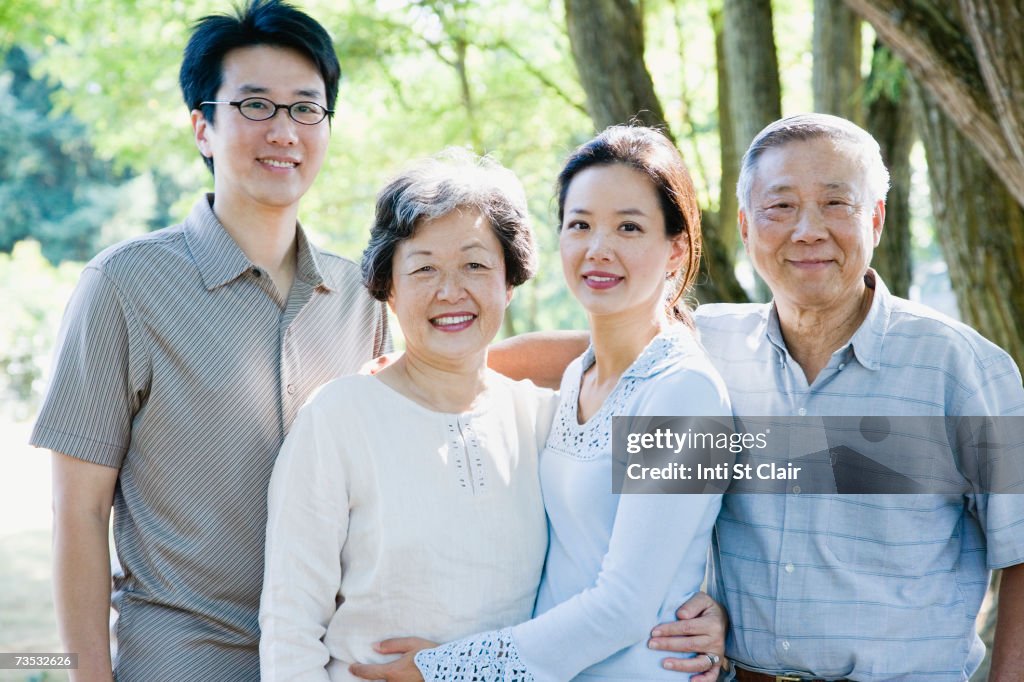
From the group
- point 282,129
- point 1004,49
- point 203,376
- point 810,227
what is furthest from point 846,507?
point 1004,49

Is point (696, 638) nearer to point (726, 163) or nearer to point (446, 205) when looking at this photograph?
point (446, 205)

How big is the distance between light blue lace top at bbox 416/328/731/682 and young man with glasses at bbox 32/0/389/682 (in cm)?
63

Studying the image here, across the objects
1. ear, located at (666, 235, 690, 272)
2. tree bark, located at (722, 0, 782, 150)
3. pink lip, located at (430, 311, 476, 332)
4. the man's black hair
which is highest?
tree bark, located at (722, 0, 782, 150)

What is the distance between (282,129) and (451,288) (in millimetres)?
654

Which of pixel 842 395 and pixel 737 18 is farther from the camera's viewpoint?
pixel 737 18

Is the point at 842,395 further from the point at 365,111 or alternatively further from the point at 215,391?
the point at 365,111

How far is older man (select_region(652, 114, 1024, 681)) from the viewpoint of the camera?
7.24ft

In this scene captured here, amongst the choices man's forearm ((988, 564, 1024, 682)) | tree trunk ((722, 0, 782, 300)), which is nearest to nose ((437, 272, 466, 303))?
man's forearm ((988, 564, 1024, 682))

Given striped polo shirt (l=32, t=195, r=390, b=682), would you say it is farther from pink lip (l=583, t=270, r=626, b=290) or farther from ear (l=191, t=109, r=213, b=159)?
pink lip (l=583, t=270, r=626, b=290)

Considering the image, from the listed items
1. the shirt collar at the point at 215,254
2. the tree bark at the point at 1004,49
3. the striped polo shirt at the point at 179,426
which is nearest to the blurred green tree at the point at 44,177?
the shirt collar at the point at 215,254

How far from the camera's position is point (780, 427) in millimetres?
2381

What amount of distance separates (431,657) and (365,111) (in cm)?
1004

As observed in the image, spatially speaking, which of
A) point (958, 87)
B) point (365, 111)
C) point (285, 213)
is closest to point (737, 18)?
point (958, 87)

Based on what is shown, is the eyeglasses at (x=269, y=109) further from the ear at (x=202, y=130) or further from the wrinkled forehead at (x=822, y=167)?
the wrinkled forehead at (x=822, y=167)
